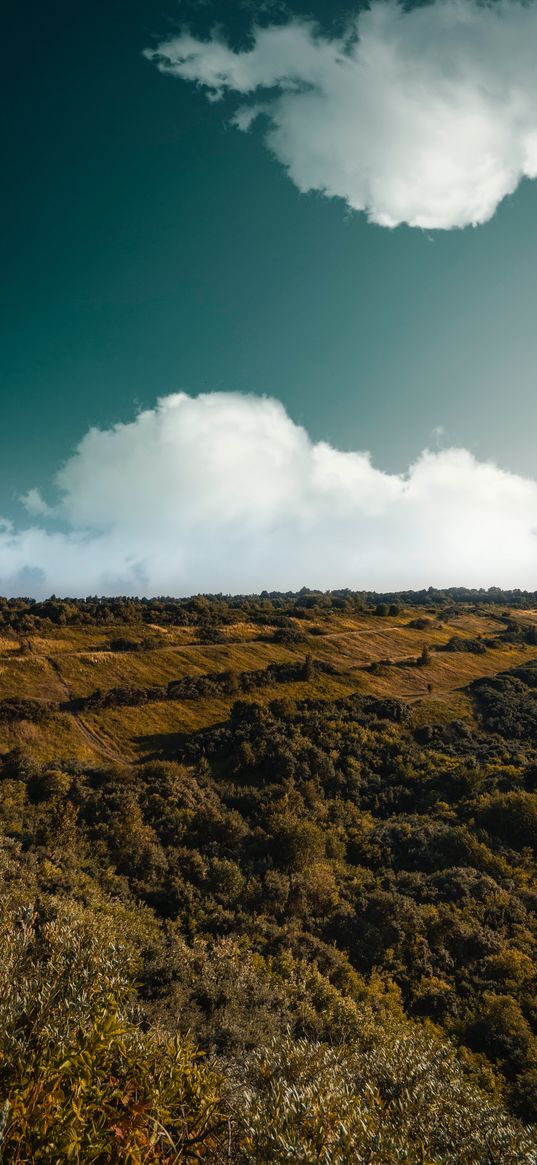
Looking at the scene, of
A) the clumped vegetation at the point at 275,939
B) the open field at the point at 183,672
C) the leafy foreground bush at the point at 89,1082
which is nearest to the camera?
the leafy foreground bush at the point at 89,1082

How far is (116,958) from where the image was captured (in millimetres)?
11875

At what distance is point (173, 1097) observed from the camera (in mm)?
8258

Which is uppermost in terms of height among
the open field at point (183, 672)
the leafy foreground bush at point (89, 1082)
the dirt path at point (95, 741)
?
the leafy foreground bush at point (89, 1082)

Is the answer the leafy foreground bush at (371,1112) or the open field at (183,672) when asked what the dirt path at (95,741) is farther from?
the leafy foreground bush at (371,1112)

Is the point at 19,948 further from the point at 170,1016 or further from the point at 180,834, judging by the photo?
the point at 180,834

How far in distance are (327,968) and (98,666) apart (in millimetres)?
56271

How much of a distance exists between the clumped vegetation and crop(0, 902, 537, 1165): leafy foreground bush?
0.06m

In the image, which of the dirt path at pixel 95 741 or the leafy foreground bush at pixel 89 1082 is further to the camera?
the dirt path at pixel 95 741

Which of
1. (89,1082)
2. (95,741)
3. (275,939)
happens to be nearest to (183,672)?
(95,741)

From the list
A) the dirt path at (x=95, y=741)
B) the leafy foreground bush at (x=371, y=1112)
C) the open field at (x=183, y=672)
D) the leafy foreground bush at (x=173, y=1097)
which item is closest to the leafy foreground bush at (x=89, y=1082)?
the leafy foreground bush at (x=173, y=1097)

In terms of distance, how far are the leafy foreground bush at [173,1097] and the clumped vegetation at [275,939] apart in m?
0.06

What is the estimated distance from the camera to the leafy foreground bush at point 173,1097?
7.26 meters

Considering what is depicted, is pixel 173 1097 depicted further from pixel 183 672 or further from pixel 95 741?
pixel 183 672

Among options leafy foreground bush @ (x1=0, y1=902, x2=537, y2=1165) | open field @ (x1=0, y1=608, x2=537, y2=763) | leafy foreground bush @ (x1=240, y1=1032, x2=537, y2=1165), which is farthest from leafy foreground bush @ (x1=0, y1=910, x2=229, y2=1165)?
open field @ (x1=0, y1=608, x2=537, y2=763)
